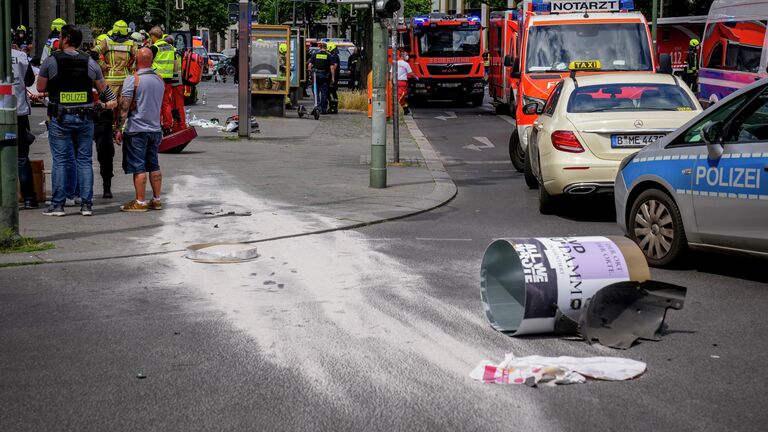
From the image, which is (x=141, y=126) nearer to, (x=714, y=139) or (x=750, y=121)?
(x=714, y=139)

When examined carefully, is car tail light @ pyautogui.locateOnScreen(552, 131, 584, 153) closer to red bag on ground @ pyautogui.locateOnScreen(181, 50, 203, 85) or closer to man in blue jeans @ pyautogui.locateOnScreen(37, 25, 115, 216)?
man in blue jeans @ pyautogui.locateOnScreen(37, 25, 115, 216)

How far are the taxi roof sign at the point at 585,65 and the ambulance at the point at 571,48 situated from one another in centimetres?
8

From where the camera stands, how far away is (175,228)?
37.1ft

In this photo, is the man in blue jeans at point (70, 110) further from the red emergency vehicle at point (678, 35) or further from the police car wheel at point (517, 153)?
the red emergency vehicle at point (678, 35)

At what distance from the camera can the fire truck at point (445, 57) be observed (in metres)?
38.3

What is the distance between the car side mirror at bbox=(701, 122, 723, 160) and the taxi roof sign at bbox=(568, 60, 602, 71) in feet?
34.3

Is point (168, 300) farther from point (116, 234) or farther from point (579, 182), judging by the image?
point (579, 182)

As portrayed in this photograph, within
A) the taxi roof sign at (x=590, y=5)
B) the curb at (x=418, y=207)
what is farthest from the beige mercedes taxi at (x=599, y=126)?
the taxi roof sign at (x=590, y=5)

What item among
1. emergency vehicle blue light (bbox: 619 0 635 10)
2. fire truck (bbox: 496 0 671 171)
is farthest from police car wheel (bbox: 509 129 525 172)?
emergency vehicle blue light (bbox: 619 0 635 10)

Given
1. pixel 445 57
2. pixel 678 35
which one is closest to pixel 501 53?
pixel 445 57

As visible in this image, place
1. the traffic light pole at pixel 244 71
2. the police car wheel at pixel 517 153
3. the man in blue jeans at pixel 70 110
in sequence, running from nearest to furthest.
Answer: the man in blue jeans at pixel 70 110
the police car wheel at pixel 517 153
the traffic light pole at pixel 244 71

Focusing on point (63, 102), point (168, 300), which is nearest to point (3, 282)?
point (168, 300)

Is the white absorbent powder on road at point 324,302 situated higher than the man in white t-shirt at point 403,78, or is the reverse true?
the man in white t-shirt at point 403,78

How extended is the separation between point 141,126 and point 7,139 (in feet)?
8.51
